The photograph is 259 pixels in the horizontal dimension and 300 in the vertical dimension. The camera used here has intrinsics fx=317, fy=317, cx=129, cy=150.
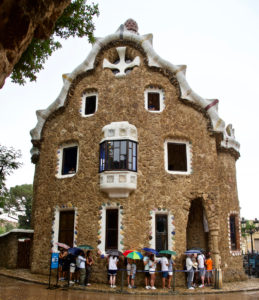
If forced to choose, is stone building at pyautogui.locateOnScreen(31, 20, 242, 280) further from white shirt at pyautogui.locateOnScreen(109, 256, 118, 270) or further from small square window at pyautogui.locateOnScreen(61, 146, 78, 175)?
white shirt at pyautogui.locateOnScreen(109, 256, 118, 270)

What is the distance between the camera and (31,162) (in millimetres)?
19938

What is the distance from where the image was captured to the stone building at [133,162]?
1373 centimetres

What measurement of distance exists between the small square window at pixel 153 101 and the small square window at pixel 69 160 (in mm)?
4345

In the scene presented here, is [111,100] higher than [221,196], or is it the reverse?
[111,100]

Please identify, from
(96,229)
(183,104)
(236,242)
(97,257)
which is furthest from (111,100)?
(236,242)

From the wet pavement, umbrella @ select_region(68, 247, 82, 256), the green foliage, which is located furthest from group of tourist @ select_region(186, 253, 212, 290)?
the green foliage

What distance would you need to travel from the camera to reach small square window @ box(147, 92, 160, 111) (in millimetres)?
15875

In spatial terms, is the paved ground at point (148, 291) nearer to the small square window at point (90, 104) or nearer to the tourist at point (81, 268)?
the tourist at point (81, 268)

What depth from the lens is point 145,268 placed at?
12367 mm

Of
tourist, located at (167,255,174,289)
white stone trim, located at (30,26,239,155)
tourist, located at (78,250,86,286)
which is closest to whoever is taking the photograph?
tourist, located at (78,250,86,286)

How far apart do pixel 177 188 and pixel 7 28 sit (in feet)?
35.8

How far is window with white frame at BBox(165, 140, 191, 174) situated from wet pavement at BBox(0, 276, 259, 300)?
5.45 meters

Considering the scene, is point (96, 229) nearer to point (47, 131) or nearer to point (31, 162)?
point (47, 131)

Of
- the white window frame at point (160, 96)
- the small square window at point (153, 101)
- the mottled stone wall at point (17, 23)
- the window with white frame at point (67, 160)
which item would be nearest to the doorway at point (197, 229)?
the white window frame at point (160, 96)
